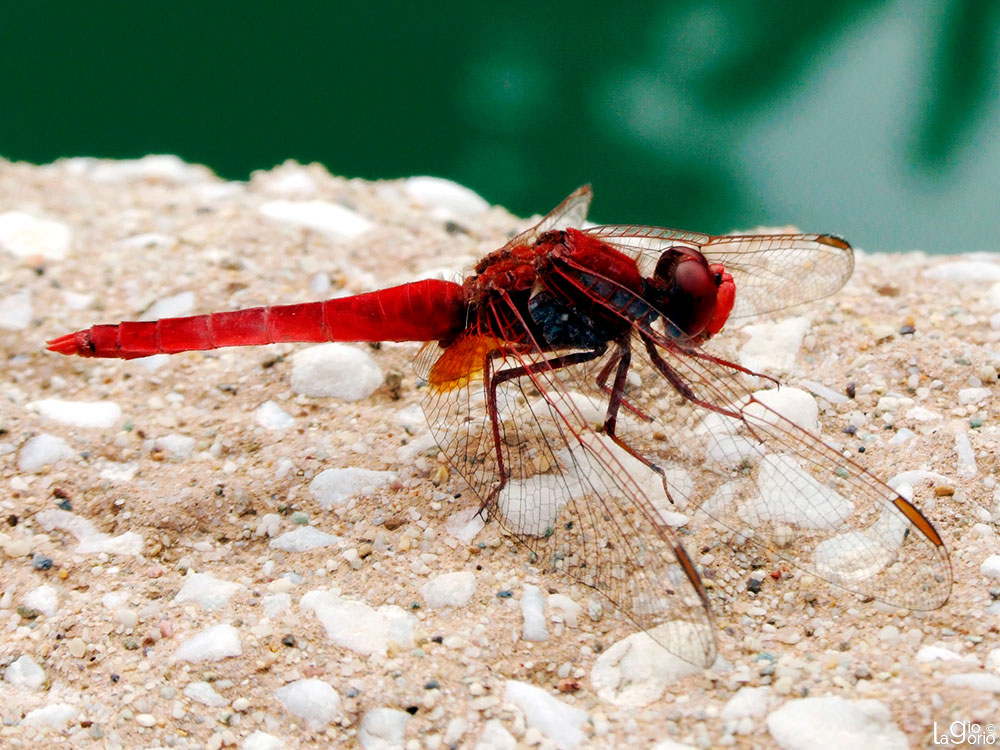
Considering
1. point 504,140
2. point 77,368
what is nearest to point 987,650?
point 77,368

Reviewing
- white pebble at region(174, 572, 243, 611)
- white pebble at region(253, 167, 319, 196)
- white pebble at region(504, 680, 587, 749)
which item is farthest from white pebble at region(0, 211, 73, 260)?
white pebble at region(504, 680, 587, 749)

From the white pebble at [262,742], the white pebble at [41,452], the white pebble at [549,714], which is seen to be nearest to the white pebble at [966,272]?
the white pebble at [549,714]

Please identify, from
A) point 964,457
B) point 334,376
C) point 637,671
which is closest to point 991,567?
point 964,457

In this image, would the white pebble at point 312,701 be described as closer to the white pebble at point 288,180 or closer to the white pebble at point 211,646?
the white pebble at point 211,646

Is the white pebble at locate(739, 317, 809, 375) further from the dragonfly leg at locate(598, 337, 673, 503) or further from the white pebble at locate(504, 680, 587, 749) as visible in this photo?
the white pebble at locate(504, 680, 587, 749)

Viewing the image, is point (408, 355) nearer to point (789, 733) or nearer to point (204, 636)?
point (204, 636)

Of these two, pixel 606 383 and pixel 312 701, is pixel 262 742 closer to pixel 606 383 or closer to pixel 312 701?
pixel 312 701
